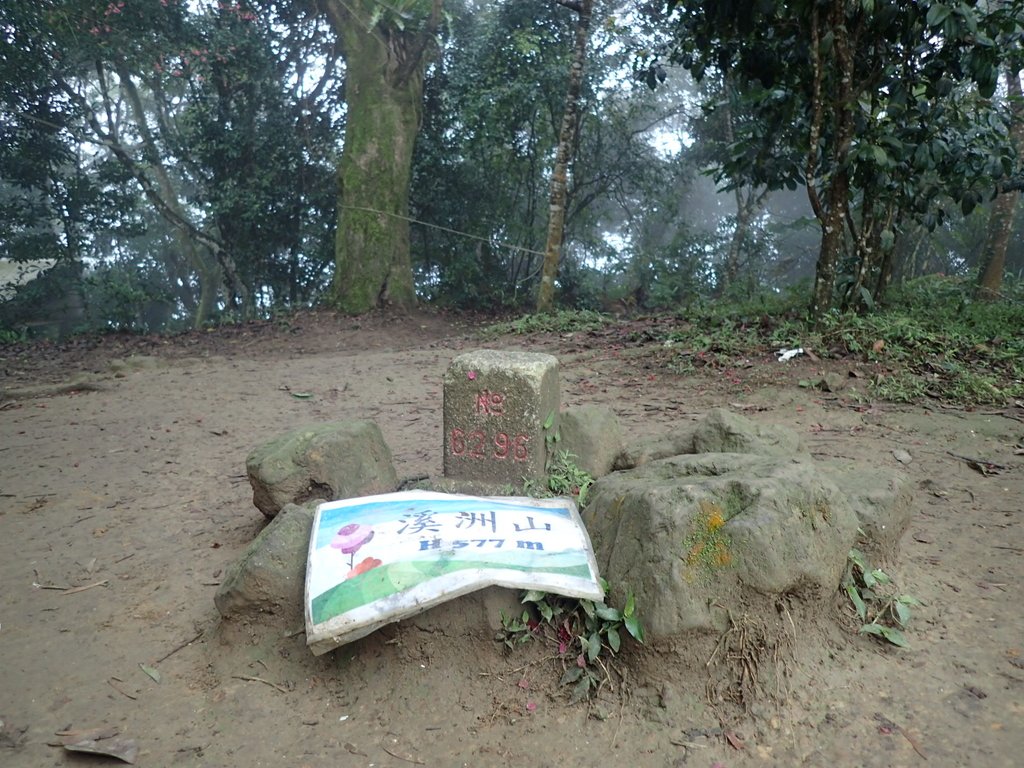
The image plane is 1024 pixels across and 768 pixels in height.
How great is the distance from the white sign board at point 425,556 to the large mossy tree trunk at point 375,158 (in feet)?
26.4

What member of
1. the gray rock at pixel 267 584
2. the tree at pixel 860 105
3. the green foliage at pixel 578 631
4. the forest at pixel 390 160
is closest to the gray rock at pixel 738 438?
the green foliage at pixel 578 631

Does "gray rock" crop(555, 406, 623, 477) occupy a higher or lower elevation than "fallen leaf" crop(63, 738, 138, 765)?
higher

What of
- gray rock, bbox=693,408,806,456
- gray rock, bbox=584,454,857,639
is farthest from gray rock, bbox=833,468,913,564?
gray rock, bbox=693,408,806,456

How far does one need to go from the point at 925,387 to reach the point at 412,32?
29.0 feet

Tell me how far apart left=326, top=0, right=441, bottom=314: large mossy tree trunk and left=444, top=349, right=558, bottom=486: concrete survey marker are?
7.50m

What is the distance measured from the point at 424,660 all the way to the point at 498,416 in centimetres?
119

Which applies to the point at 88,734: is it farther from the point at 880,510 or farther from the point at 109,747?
the point at 880,510

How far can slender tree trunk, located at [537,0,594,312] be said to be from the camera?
9.37 meters

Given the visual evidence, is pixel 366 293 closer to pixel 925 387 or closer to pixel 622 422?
pixel 622 422

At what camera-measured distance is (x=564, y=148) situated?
31.5 feet

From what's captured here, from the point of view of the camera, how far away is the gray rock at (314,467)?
137 inches

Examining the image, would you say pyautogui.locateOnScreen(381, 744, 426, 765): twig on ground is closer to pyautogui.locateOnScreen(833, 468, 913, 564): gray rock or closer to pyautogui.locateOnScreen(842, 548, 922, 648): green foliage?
pyautogui.locateOnScreen(842, 548, 922, 648): green foliage

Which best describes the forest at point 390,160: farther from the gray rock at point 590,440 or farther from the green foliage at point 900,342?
the gray rock at point 590,440

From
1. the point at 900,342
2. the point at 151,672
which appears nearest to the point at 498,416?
the point at 151,672
